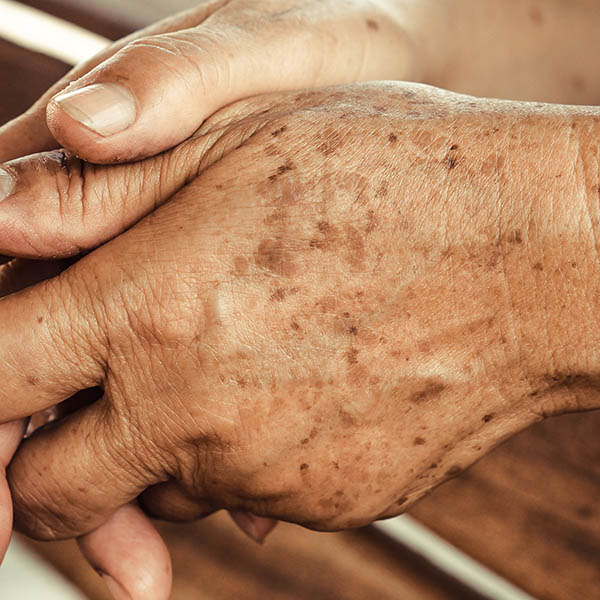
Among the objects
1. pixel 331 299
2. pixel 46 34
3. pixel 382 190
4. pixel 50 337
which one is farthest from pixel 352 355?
pixel 46 34

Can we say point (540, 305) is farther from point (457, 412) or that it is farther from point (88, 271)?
point (88, 271)

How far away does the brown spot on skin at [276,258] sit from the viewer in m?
0.75

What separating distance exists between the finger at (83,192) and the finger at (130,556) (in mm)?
378

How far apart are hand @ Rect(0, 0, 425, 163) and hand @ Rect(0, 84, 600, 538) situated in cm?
6

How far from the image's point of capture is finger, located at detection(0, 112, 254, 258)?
2.71ft

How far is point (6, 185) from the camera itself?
2.69 feet

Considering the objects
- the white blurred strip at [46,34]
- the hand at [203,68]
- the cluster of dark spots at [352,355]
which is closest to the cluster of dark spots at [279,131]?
the hand at [203,68]

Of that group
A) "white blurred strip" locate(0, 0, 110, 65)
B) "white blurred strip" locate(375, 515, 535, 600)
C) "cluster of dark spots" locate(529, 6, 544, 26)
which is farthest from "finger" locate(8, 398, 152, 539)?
"cluster of dark spots" locate(529, 6, 544, 26)

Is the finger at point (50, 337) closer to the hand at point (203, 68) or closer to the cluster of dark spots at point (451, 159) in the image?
the hand at point (203, 68)

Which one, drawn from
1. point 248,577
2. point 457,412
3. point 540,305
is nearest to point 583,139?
point 540,305

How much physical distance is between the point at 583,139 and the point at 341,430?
382mm

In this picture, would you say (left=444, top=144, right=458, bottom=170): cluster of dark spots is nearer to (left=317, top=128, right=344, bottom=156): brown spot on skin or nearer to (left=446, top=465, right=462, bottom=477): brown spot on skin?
(left=317, top=128, right=344, bottom=156): brown spot on skin

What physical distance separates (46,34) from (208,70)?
0.84 m

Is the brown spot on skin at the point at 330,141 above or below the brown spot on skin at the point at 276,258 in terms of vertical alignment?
above
